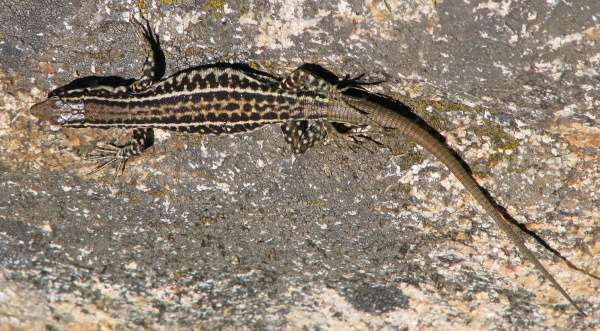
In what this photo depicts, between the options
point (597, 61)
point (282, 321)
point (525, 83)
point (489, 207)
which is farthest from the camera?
point (282, 321)

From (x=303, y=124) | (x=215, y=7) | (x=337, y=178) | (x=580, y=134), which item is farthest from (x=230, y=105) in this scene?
(x=580, y=134)

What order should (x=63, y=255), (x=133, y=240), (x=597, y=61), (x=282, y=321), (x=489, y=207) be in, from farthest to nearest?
(x=282, y=321) < (x=63, y=255) < (x=133, y=240) < (x=489, y=207) < (x=597, y=61)

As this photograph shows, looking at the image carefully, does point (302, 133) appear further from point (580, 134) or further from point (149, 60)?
point (580, 134)

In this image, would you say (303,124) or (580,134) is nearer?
(580,134)

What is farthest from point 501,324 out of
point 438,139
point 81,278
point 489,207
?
point 81,278

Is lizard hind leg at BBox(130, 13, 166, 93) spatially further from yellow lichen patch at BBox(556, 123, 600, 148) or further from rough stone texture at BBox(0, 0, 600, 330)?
yellow lichen patch at BBox(556, 123, 600, 148)

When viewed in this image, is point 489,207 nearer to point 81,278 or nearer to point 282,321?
point 282,321

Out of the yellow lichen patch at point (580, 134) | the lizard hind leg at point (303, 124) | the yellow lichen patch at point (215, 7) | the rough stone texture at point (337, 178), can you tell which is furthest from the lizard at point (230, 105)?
the yellow lichen patch at point (580, 134)
